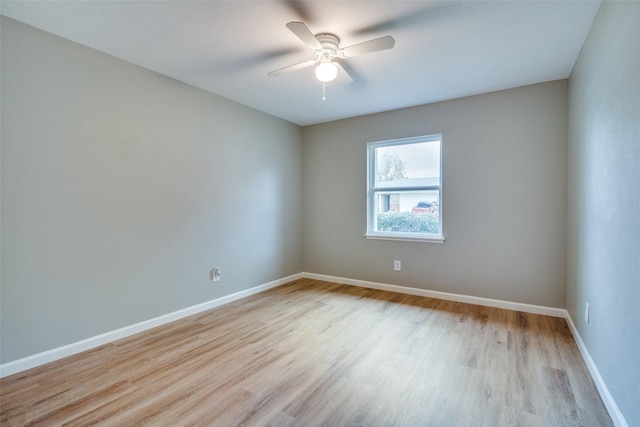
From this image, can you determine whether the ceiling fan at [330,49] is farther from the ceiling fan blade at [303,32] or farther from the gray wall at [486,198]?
the gray wall at [486,198]

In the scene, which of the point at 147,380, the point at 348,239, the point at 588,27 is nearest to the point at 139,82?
the point at 147,380

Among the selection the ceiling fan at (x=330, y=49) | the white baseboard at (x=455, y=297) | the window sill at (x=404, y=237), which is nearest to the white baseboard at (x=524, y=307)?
the white baseboard at (x=455, y=297)

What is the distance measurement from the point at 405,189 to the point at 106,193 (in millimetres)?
3328

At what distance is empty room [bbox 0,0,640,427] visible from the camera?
67.9 inches

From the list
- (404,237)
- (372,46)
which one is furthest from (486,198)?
(372,46)

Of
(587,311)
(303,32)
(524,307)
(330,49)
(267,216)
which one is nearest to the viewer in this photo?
(303,32)

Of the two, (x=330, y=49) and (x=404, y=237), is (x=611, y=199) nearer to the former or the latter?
(x=330, y=49)

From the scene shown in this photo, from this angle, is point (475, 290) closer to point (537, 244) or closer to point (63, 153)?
point (537, 244)

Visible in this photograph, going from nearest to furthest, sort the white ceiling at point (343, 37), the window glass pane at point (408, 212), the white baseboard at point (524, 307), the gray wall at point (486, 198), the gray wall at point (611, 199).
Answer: the gray wall at point (611, 199) → the white baseboard at point (524, 307) → the white ceiling at point (343, 37) → the gray wall at point (486, 198) → the window glass pane at point (408, 212)

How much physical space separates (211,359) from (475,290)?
2941 mm

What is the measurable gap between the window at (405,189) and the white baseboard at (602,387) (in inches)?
64.6

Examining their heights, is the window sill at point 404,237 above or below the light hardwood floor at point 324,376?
above

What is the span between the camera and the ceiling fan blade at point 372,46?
1915mm

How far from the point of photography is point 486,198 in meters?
3.35
